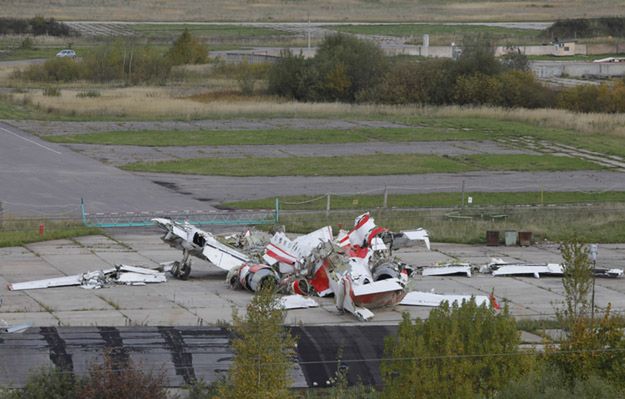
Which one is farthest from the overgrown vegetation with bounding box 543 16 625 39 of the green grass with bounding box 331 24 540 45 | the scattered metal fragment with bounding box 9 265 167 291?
the scattered metal fragment with bounding box 9 265 167 291

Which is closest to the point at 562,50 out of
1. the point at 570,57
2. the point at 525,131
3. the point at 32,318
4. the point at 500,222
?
the point at 570,57

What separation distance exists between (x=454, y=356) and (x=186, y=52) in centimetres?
10692

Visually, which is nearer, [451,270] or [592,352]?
[592,352]

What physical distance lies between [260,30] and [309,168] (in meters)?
114

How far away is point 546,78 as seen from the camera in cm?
11638

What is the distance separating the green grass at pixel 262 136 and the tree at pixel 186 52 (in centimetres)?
5004

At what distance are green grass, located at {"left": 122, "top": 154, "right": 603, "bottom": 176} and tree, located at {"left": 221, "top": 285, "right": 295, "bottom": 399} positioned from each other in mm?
40132

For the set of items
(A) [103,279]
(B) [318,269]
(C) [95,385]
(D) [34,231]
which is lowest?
(D) [34,231]

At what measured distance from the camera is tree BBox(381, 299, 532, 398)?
24.0 m

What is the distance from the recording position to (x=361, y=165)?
219ft

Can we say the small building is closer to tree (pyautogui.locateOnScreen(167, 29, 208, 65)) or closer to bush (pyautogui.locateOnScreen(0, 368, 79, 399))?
tree (pyautogui.locateOnScreen(167, 29, 208, 65))

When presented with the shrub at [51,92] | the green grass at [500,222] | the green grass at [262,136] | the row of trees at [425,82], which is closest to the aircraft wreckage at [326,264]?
the green grass at [500,222]

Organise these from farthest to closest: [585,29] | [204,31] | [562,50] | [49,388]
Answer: [585,29] → [204,31] → [562,50] → [49,388]

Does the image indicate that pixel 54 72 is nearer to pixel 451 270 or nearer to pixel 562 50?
pixel 562 50
